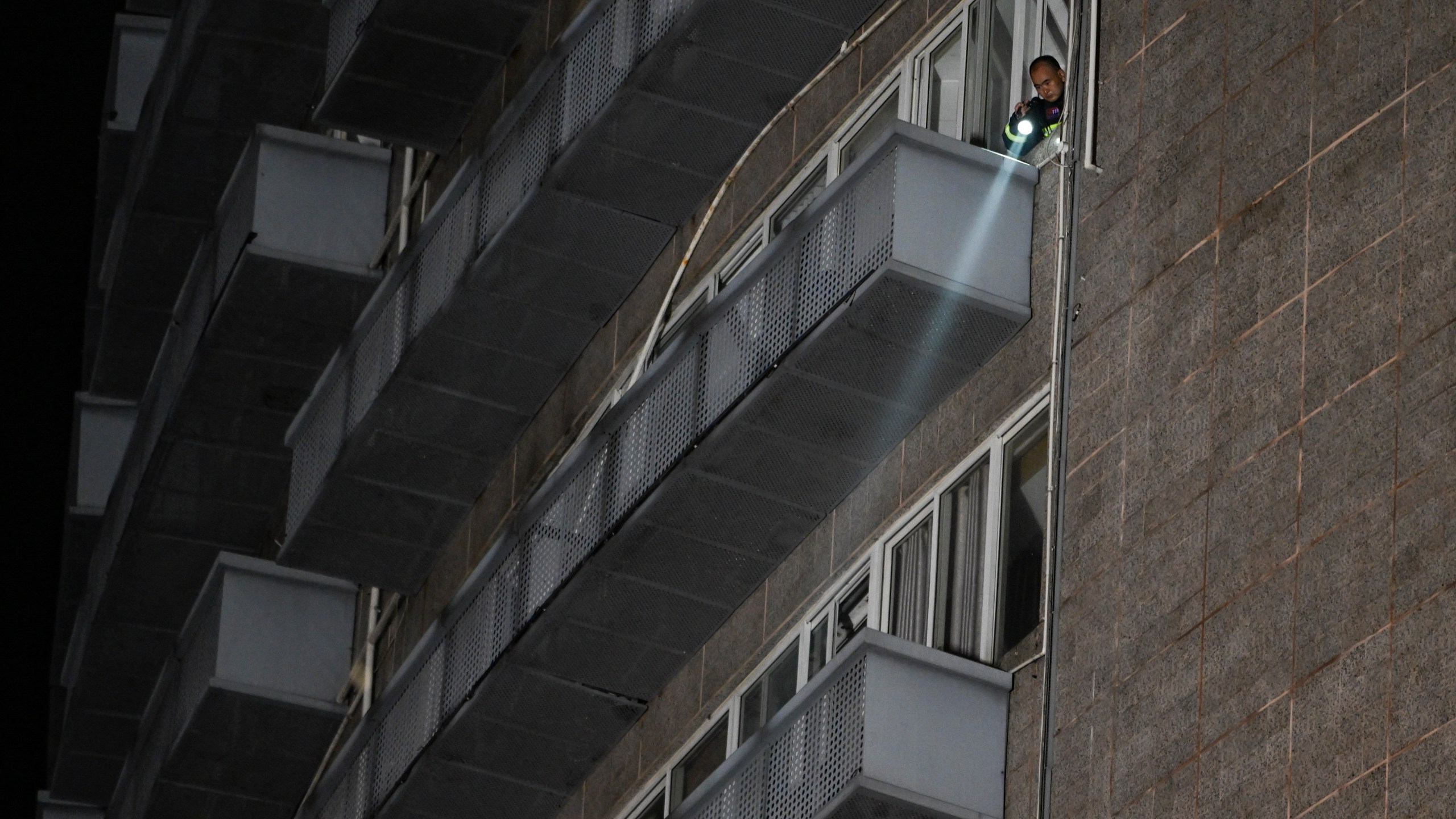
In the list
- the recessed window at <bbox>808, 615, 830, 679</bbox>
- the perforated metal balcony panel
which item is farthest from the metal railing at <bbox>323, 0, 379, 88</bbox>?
the recessed window at <bbox>808, 615, 830, 679</bbox>

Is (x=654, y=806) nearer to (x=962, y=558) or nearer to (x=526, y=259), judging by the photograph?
(x=962, y=558)

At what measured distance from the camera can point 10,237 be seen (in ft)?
A: 138

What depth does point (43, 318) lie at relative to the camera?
4303 cm

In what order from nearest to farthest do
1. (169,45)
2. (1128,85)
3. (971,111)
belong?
(1128,85) < (971,111) < (169,45)

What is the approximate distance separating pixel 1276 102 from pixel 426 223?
11.8 m

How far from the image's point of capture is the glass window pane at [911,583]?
53.9ft

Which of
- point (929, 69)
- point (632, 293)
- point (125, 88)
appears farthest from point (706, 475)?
point (125, 88)

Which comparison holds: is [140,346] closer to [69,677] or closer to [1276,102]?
[69,677]

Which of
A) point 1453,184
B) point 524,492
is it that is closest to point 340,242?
point 524,492

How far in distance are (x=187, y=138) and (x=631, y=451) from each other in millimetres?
16494

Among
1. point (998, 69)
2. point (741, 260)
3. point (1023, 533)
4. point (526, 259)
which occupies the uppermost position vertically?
point (526, 259)

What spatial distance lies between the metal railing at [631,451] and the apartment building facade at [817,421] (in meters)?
0.05

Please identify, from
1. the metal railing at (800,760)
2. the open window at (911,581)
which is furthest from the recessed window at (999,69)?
the metal railing at (800,760)

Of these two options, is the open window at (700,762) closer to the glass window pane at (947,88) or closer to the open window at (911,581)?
the open window at (911,581)
